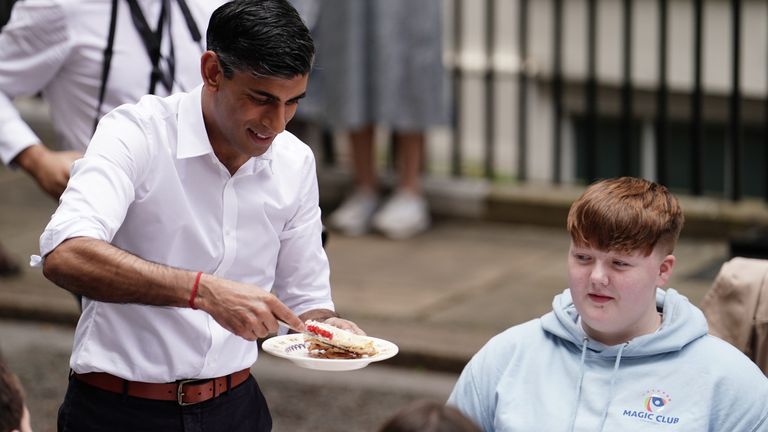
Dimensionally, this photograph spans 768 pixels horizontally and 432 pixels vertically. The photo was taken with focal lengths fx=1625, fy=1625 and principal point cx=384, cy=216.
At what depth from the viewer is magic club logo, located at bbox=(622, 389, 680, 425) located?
12.7 ft

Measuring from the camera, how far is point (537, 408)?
13.0 ft

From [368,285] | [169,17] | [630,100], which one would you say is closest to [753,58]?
[630,100]

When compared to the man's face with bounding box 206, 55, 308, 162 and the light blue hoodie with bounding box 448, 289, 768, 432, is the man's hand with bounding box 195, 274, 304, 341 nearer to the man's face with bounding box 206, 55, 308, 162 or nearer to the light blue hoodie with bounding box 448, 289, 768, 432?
the man's face with bounding box 206, 55, 308, 162

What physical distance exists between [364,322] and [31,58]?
11.3ft

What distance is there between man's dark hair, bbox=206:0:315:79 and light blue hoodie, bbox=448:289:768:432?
0.90 m

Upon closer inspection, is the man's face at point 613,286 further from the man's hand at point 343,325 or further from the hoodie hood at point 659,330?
the man's hand at point 343,325

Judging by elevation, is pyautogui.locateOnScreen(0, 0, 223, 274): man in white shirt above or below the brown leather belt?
above

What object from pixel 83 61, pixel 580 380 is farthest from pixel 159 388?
pixel 83 61

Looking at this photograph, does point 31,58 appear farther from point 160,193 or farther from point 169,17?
point 160,193

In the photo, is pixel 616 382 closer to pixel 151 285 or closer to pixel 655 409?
pixel 655 409

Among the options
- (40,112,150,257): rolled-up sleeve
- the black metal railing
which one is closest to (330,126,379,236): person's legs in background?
the black metal railing

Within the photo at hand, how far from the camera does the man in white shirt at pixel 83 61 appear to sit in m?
5.02

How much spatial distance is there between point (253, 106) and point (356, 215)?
640 cm

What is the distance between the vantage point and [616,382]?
13.0ft
